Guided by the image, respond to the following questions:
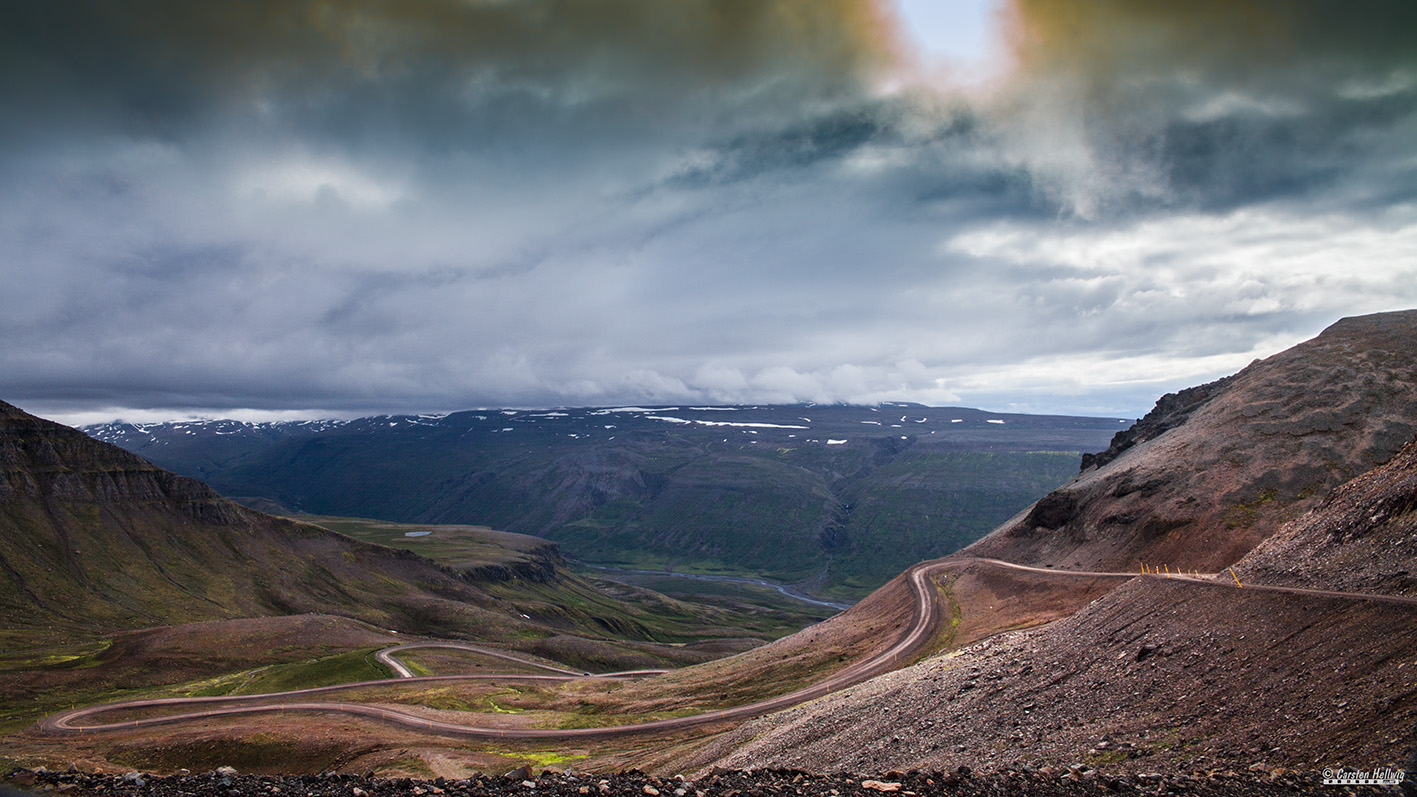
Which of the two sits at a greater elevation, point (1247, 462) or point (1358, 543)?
point (1247, 462)

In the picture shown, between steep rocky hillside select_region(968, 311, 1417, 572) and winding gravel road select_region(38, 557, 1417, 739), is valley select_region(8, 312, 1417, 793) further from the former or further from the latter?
winding gravel road select_region(38, 557, 1417, 739)

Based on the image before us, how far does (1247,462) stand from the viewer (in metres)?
80.4

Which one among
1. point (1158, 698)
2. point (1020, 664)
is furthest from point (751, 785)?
point (1020, 664)

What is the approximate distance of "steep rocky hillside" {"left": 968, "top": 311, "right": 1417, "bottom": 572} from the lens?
2876 inches

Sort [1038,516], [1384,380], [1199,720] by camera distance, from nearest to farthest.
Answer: [1199,720] < [1384,380] < [1038,516]

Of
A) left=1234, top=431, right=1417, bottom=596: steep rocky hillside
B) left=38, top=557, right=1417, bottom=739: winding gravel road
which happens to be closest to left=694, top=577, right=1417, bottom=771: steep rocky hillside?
left=1234, top=431, right=1417, bottom=596: steep rocky hillside

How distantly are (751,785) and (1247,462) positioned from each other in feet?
285

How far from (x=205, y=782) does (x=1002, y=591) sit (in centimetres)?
7765

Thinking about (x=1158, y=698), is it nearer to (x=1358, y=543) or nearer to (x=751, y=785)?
(x=1358, y=543)

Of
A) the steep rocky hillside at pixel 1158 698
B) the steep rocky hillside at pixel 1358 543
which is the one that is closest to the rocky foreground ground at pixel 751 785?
the steep rocky hillside at pixel 1158 698

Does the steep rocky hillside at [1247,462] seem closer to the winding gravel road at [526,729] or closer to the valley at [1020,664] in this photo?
the valley at [1020,664]

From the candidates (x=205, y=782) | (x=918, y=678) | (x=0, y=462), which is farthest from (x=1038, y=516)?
(x=0, y=462)

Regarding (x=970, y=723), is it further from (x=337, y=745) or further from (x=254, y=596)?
(x=254, y=596)

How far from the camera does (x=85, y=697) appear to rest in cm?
9225
